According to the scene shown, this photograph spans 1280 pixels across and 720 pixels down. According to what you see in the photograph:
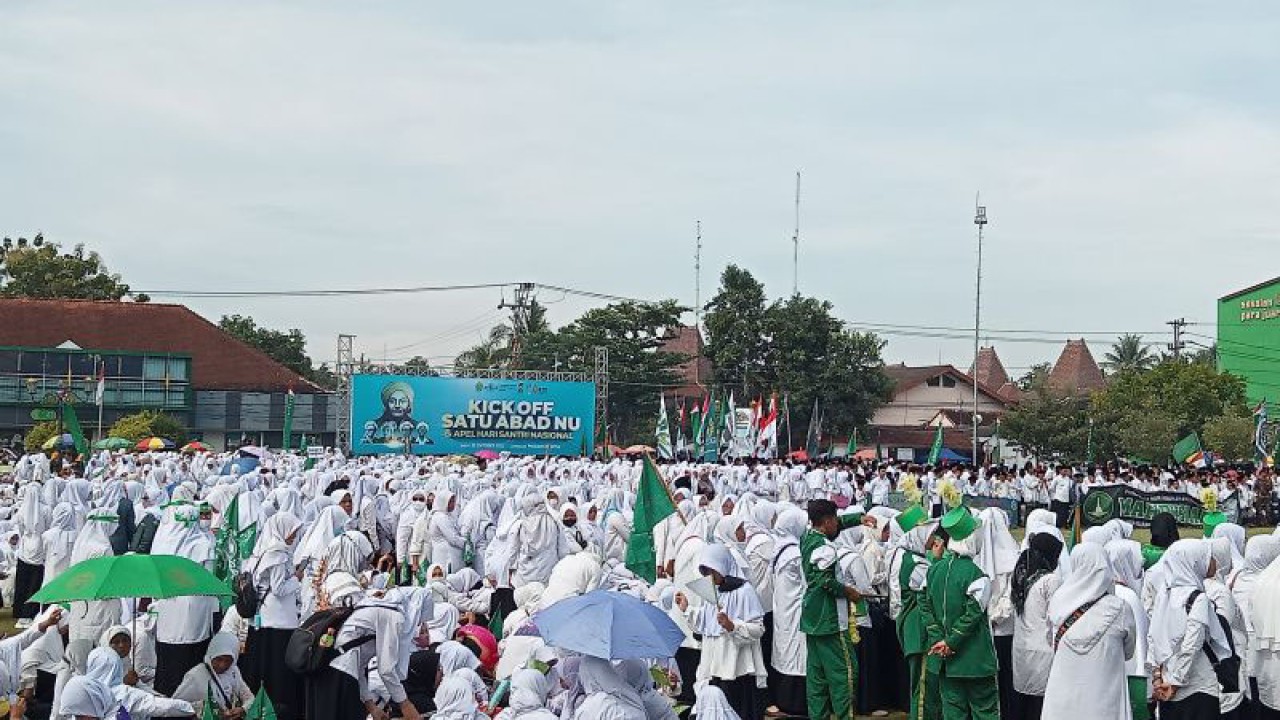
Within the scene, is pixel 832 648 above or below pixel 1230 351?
below

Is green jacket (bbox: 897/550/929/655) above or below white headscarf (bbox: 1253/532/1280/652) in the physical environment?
below

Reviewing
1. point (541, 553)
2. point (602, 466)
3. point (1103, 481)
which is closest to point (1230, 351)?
point (1103, 481)

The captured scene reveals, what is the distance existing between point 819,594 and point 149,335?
44812 millimetres

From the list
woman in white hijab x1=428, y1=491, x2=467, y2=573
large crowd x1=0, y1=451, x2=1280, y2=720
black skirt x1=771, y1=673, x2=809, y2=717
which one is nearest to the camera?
large crowd x1=0, y1=451, x2=1280, y2=720

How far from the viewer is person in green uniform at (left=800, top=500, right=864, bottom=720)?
898 centimetres

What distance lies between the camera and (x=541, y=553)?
1205cm

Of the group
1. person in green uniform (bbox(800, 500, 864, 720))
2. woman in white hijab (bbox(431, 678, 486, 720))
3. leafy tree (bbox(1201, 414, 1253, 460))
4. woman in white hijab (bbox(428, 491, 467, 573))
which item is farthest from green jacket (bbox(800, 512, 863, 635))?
leafy tree (bbox(1201, 414, 1253, 460))

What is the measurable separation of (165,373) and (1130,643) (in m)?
43.5

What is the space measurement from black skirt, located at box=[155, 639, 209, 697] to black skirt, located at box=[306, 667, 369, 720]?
2.21m

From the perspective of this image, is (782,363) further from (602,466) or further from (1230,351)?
(602,466)

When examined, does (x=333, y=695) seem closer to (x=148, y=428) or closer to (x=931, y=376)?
(x=148, y=428)

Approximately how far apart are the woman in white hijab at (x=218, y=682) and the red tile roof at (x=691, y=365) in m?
44.8

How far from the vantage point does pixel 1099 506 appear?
24859mm

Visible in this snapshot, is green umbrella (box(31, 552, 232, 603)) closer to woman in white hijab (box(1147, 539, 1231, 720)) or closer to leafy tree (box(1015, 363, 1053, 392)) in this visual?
woman in white hijab (box(1147, 539, 1231, 720))
